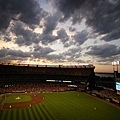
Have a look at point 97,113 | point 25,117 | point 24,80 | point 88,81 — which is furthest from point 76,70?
point 25,117

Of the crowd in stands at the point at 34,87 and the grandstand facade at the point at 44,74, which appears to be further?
the grandstand facade at the point at 44,74

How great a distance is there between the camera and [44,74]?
99.6 meters

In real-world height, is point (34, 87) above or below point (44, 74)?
below

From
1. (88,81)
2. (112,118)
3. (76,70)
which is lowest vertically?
(112,118)

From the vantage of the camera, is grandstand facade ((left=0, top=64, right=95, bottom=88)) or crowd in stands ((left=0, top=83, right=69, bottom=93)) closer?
crowd in stands ((left=0, top=83, right=69, bottom=93))

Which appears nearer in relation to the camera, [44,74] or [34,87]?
[34,87]

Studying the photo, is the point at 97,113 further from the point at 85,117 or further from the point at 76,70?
the point at 76,70

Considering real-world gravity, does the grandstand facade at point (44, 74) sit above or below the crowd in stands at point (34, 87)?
above

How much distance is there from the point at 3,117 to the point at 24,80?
58.2 m

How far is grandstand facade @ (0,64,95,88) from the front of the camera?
92875 millimetres

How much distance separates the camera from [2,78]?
288ft

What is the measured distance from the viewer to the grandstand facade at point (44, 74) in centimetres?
9288

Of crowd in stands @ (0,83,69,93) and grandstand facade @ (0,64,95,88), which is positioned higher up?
grandstand facade @ (0,64,95,88)

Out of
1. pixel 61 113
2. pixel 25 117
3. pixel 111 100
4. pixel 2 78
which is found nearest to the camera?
pixel 25 117
